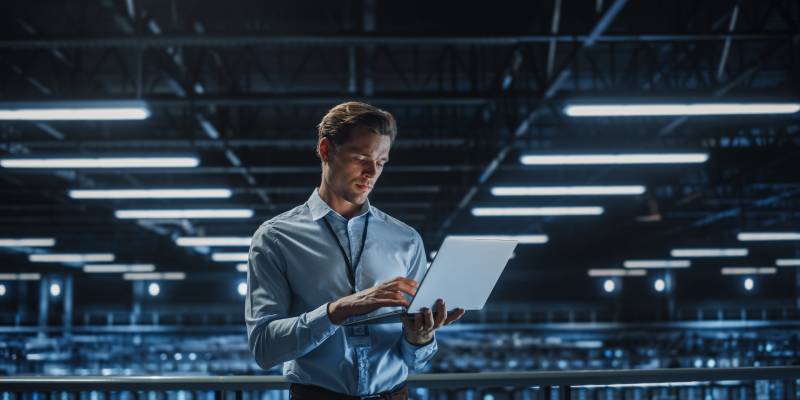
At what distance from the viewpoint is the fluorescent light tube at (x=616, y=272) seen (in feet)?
108

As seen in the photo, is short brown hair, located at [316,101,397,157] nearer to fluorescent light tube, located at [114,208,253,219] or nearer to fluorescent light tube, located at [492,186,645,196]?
fluorescent light tube, located at [492,186,645,196]

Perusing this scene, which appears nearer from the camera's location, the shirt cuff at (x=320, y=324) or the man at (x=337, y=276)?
the shirt cuff at (x=320, y=324)

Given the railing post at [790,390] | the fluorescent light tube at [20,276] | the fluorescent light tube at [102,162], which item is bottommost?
the railing post at [790,390]

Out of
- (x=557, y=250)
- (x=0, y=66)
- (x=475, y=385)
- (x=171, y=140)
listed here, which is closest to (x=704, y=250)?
(x=557, y=250)

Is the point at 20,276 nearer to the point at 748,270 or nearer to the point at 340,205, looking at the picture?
the point at 748,270

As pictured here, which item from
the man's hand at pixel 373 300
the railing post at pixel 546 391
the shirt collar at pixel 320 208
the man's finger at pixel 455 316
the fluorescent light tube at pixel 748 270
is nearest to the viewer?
the man's hand at pixel 373 300

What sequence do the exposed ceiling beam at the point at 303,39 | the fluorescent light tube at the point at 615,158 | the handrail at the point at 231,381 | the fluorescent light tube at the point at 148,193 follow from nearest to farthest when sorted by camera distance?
1. the handrail at the point at 231,381
2. the exposed ceiling beam at the point at 303,39
3. the fluorescent light tube at the point at 615,158
4. the fluorescent light tube at the point at 148,193

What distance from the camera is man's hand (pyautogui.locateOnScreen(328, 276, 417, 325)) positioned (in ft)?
5.38

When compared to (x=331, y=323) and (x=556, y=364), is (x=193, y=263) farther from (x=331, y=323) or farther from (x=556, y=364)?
(x=331, y=323)

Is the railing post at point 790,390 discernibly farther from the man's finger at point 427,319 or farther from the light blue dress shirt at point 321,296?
the man's finger at point 427,319

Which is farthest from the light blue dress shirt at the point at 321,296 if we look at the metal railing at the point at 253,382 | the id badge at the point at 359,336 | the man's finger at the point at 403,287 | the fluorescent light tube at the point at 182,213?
the fluorescent light tube at the point at 182,213

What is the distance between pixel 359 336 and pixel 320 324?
0.60 ft

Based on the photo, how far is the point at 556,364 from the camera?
17516mm

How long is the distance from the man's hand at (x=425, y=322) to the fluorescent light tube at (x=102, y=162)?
814 cm
